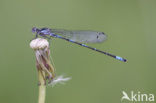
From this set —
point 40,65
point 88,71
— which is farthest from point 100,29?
point 40,65

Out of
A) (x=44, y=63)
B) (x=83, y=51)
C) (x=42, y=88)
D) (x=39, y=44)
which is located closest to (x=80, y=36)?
(x=83, y=51)

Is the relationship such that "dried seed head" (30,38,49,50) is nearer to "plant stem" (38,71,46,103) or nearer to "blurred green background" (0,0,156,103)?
"plant stem" (38,71,46,103)

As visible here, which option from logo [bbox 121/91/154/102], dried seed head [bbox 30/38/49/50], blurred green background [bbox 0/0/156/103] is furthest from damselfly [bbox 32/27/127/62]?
dried seed head [bbox 30/38/49/50]

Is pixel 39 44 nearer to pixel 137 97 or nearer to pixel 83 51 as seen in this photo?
pixel 137 97

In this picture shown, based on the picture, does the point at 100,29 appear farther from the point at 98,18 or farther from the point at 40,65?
the point at 40,65

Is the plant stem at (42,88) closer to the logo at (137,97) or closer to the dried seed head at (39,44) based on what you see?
the dried seed head at (39,44)

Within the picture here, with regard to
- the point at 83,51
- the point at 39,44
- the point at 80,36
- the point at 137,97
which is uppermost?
the point at 80,36
